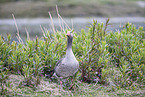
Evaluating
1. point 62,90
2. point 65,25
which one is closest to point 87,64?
point 62,90

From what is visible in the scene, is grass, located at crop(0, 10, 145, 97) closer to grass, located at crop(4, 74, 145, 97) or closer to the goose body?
grass, located at crop(4, 74, 145, 97)

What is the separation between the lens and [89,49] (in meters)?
5.41

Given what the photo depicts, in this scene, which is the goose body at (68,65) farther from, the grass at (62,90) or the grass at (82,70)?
the grass at (62,90)

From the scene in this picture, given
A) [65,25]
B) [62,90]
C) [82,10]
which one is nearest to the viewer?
[62,90]

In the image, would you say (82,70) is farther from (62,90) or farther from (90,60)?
(62,90)

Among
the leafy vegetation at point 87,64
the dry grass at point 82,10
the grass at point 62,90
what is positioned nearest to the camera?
the grass at point 62,90

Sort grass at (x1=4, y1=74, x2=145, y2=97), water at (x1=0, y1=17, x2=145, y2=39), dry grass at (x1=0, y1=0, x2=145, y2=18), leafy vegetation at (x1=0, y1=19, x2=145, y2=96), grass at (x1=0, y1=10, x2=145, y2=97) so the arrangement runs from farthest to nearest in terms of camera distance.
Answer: dry grass at (x1=0, y1=0, x2=145, y2=18) → water at (x1=0, y1=17, x2=145, y2=39) → leafy vegetation at (x1=0, y1=19, x2=145, y2=96) → grass at (x1=0, y1=10, x2=145, y2=97) → grass at (x1=4, y1=74, x2=145, y2=97)

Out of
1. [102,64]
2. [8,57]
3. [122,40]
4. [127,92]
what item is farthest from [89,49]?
[8,57]

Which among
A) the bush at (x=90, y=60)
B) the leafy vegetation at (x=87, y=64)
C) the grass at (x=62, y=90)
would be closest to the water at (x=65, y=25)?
the bush at (x=90, y=60)

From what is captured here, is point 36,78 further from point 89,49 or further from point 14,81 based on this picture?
point 89,49

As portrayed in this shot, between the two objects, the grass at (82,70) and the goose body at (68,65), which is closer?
the grass at (82,70)

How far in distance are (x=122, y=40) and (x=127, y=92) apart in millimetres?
1853

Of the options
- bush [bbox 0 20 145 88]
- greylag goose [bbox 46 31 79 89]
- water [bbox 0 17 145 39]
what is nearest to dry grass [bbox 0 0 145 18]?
water [bbox 0 17 145 39]

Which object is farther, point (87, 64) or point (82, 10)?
point (82, 10)
